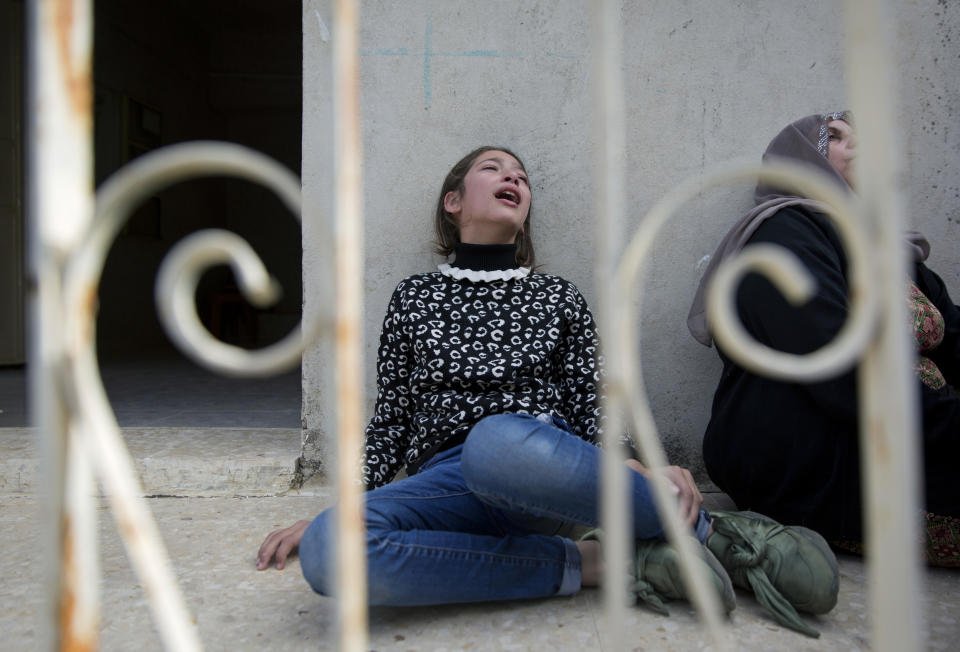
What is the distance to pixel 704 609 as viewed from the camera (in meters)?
0.48

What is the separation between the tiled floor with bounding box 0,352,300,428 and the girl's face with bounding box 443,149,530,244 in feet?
3.57

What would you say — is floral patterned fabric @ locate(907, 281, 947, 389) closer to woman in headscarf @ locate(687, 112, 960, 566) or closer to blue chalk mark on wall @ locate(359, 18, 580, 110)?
woman in headscarf @ locate(687, 112, 960, 566)

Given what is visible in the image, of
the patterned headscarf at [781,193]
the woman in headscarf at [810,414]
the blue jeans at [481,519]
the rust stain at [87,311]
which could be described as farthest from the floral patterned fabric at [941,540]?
the rust stain at [87,311]

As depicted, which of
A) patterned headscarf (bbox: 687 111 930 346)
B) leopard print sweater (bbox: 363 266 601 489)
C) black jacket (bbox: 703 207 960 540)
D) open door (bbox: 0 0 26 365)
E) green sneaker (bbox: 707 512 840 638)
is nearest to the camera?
green sneaker (bbox: 707 512 840 638)

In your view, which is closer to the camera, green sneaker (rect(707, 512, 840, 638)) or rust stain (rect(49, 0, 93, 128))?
rust stain (rect(49, 0, 93, 128))

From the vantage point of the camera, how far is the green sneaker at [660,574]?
1.16 m

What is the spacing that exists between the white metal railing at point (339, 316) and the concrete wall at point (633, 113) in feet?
4.71

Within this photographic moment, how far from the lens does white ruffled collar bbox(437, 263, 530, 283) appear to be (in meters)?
1.63

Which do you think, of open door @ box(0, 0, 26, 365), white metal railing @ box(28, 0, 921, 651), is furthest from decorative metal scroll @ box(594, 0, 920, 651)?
open door @ box(0, 0, 26, 365)

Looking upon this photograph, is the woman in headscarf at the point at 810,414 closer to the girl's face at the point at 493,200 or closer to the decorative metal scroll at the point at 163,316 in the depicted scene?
the girl's face at the point at 493,200

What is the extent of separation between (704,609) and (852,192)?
1547 mm

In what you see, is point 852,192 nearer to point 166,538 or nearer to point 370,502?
point 370,502

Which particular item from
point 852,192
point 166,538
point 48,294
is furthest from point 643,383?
point 48,294

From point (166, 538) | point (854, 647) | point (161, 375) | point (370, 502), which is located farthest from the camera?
point (161, 375)
